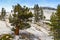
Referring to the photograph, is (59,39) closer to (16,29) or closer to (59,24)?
(59,24)

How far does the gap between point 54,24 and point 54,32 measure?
160cm

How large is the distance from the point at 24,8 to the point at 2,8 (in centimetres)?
4029

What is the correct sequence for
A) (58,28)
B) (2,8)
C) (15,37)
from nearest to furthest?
(58,28) → (15,37) → (2,8)

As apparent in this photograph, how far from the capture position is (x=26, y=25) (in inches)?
1674

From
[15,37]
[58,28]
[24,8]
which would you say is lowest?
[15,37]

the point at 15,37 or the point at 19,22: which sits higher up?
the point at 19,22

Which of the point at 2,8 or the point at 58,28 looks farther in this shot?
the point at 2,8

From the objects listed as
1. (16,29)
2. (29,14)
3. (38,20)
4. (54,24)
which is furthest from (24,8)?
(38,20)

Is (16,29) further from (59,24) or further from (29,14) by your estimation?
(59,24)

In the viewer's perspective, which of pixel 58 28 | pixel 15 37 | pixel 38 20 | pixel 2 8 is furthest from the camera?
pixel 2 8

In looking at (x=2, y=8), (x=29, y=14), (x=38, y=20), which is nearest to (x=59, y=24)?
(x=29, y=14)

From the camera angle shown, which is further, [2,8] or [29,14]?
[2,8]

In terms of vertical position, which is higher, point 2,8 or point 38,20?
point 2,8

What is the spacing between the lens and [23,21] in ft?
139
